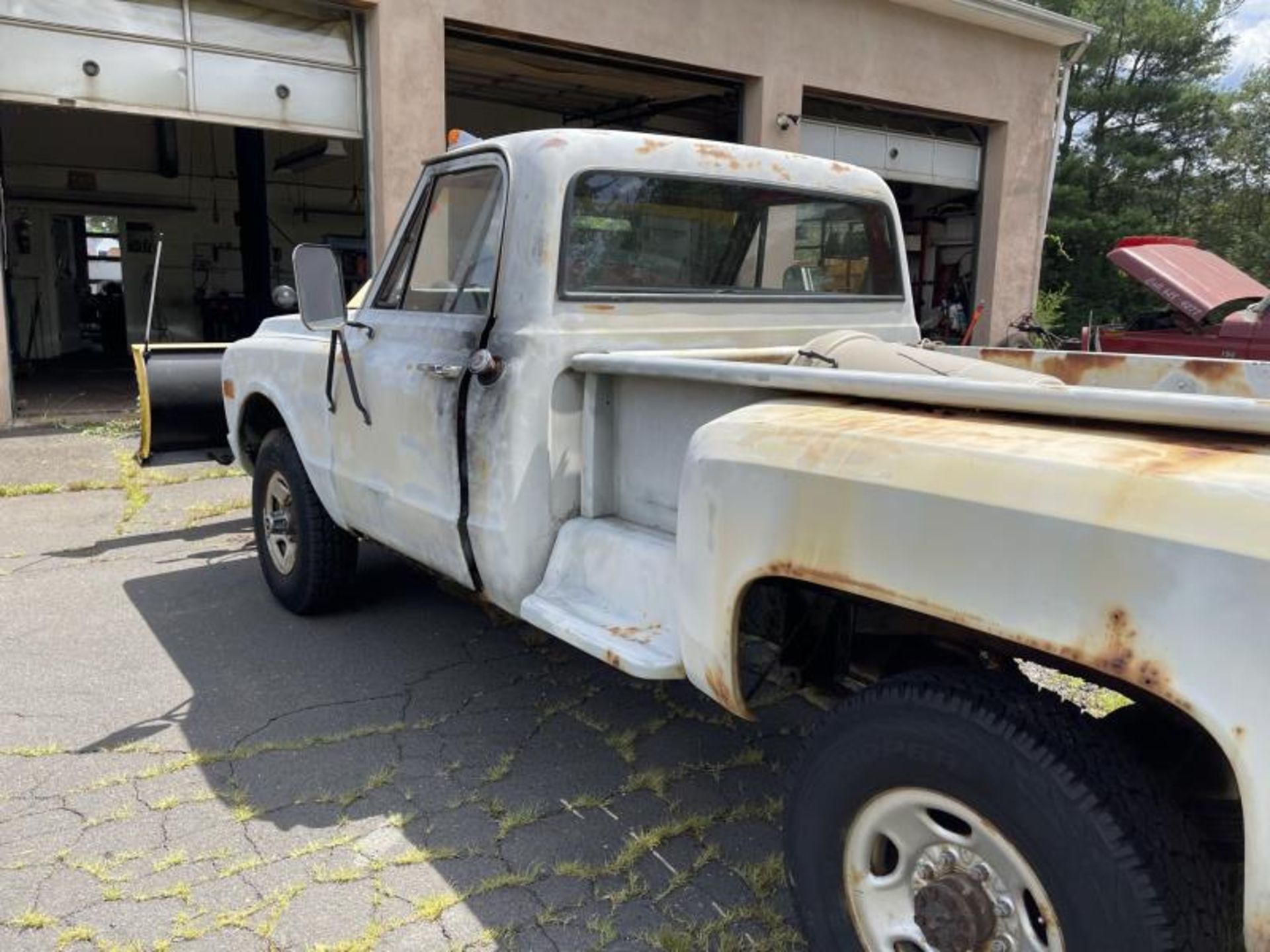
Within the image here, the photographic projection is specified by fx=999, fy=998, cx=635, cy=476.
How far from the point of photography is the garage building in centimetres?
962

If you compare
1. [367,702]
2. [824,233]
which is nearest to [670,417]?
[824,233]

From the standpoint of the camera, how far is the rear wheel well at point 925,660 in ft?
6.25

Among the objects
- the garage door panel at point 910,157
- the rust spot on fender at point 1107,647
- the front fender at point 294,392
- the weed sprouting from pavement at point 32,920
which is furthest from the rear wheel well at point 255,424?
the garage door panel at point 910,157

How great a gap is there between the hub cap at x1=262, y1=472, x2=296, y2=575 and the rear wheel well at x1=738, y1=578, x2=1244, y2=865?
2868 mm

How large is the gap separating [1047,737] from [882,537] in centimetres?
45

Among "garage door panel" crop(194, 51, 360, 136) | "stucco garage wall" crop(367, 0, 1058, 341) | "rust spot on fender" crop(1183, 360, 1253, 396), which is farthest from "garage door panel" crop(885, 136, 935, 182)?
"rust spot on fender" crop(1183, 360, 1253, 396)

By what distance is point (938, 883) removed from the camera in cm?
191

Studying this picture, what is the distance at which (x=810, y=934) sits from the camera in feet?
7.09

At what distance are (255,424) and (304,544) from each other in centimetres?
107

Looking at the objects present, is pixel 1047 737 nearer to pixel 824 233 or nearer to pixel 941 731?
pixel 941 731

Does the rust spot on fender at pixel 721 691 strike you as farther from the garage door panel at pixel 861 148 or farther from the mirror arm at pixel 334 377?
the garage door panel at pixel 861 148

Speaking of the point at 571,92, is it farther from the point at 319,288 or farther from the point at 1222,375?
the point at 1222,375

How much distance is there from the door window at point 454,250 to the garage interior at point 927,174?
847cm

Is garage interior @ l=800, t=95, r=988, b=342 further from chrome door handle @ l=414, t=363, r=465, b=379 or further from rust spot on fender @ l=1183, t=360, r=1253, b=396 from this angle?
chrome door handle @ l=414, t=363, r=465, b=379
